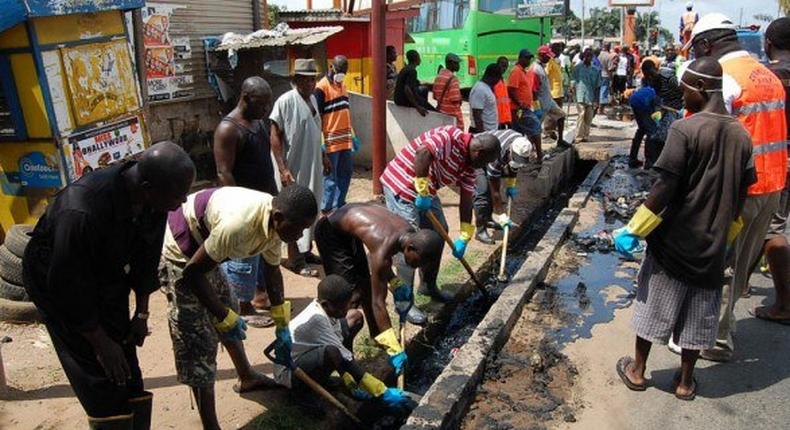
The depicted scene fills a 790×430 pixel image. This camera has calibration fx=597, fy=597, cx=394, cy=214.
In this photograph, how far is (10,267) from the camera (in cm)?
453

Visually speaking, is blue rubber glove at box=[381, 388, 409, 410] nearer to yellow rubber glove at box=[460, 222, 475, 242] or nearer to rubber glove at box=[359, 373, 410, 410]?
rubber glove at box=[359, 373, 410, 410]

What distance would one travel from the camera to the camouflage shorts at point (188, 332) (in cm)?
308

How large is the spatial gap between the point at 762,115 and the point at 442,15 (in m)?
12.8

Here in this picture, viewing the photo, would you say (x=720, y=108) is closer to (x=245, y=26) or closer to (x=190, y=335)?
(x=190, y=335)

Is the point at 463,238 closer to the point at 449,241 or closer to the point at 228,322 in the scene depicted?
the point at 449,241

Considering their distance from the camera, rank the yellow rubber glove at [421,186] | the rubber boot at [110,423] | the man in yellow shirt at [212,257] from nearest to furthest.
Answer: the rubber boot at [110,423] < the man in yellow shirt at [212,257] < the yellow rubber glove at [421,186]

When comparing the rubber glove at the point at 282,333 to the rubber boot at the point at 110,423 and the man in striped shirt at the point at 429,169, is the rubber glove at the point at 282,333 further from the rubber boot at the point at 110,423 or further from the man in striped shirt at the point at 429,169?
the man in striped shirt at the point at 429,169

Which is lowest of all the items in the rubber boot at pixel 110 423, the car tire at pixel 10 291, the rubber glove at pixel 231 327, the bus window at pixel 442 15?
the car tire at pixel 10 291

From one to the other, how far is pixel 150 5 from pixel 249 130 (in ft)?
16.5

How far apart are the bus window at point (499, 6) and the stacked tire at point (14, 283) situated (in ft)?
40.9

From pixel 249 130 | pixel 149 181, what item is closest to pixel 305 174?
pixel 249 130

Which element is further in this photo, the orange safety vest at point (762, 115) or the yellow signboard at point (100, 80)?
the yellow signboard at point (100, 80)

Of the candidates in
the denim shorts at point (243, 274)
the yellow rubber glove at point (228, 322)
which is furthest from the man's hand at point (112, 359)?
the denim shorts at point (243, 274)

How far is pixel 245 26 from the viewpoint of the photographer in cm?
1032
